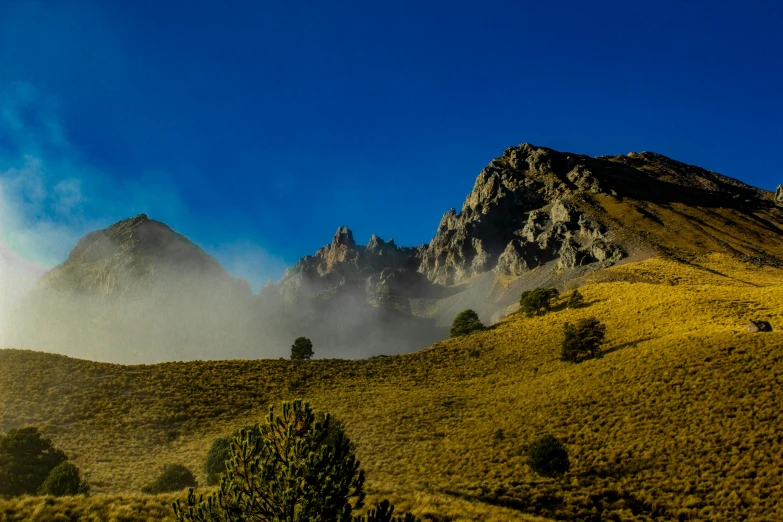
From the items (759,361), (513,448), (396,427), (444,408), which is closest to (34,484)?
(396,427)

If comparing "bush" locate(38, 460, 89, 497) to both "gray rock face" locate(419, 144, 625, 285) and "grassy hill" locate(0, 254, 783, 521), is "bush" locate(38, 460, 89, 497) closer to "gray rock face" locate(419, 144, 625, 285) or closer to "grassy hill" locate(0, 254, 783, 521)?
"grassy hill" locate(0, 254, 783, 521)

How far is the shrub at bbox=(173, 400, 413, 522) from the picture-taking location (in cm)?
862

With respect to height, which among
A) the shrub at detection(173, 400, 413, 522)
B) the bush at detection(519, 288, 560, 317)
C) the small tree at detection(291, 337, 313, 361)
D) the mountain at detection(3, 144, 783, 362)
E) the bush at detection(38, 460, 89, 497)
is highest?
the mountain at detection(3, 144, 783, 362)

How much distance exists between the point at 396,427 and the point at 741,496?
2261 cm

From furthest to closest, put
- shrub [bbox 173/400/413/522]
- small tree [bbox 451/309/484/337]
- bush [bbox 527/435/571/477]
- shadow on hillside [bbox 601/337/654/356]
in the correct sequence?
small tree [bbox 451/309/484/337], shadow on hillside [bbox 601/337/654/356], bush [bbox 527/435/571/477], shrub [bbox 173/400/413/522]

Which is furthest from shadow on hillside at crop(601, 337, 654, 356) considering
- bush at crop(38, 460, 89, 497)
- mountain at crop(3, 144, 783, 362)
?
mountain at crop(3, 144, 783, 362)

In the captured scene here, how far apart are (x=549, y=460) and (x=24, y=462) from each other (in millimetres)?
27884

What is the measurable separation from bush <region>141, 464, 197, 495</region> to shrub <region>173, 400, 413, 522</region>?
16261 millimetres

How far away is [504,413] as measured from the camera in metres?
35.9

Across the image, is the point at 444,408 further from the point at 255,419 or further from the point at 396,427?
the point at 255,419

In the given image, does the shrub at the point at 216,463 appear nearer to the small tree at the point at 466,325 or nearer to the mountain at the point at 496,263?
the small tree at the point at 466,325

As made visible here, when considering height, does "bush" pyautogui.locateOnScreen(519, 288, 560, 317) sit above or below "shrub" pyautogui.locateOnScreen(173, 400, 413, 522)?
above

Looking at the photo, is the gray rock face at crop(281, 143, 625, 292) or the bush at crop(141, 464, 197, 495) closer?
the bush at crop(141, 464, 197, 495)

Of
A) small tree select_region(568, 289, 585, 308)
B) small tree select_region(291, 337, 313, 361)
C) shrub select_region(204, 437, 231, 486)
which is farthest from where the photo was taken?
small tree select_region(568, 289, 585, 308)
